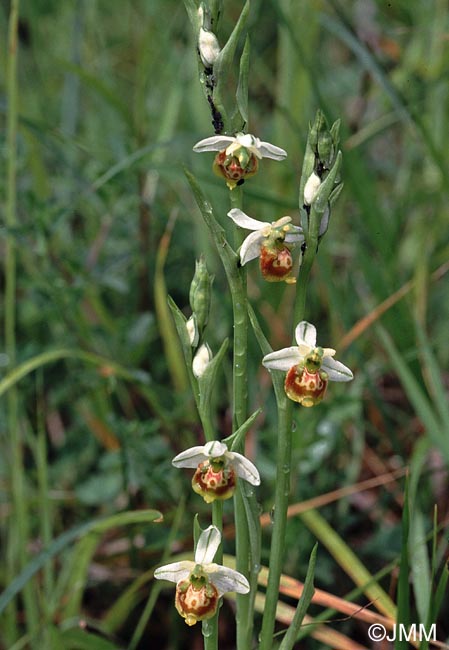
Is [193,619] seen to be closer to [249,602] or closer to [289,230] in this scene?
[249,602]

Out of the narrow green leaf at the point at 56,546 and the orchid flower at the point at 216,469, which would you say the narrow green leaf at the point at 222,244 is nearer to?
the orchid flower at the point at 216,469

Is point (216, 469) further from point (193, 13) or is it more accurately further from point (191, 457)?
point (193, 13)

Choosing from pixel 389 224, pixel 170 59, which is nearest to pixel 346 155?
pixel 389 224

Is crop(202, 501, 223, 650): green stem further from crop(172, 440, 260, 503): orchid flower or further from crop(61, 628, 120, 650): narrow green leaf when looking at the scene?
crop(61, 628, 120, 650): narrow green leaf

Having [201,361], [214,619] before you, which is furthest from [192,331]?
[214,619]

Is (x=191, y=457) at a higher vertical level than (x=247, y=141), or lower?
lower

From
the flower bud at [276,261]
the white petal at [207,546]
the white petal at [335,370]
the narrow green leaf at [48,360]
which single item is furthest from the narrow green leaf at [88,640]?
the flower bud at [276,261]
